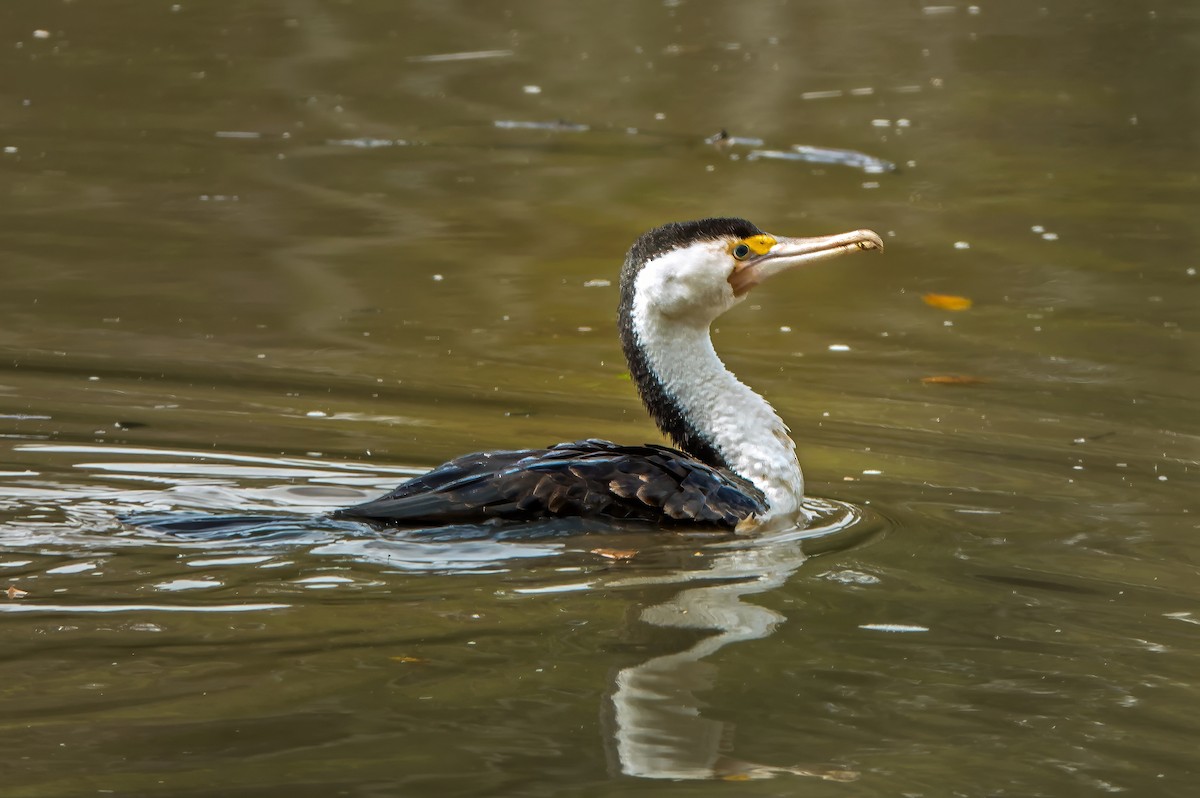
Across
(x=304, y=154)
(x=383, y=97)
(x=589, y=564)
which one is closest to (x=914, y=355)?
(x=589, y=564)

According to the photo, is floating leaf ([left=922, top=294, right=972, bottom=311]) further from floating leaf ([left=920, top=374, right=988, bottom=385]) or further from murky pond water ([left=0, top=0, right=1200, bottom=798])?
floating leaf ([left=920, top=374, right=988, bottom=385])

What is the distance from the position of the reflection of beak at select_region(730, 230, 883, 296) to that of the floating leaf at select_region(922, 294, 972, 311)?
3434mm

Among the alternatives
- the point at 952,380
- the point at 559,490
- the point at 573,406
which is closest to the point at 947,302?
the point at 952,380

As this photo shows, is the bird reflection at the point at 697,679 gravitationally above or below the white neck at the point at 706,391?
below

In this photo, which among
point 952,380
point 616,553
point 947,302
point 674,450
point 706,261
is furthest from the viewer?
point 947,302

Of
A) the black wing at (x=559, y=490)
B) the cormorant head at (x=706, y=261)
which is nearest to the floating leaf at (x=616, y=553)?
the black wing at (x=559, y=490)

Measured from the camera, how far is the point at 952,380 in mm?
8883

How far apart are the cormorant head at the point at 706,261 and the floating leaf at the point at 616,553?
3.71 feet

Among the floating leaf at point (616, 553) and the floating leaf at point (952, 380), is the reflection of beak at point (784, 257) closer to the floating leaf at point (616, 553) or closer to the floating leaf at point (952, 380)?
the floating leaf at point (616, 553)

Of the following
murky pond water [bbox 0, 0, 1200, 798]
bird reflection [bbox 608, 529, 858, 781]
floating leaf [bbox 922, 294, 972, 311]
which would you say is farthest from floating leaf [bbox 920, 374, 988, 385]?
bird reflection [bbox 608, 529, 858, 781]

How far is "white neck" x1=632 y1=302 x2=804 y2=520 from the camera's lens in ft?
22.6

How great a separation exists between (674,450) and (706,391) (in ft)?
1.45

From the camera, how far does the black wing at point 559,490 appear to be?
6.24 meters

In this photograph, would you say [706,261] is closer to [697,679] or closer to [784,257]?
[784,257]
